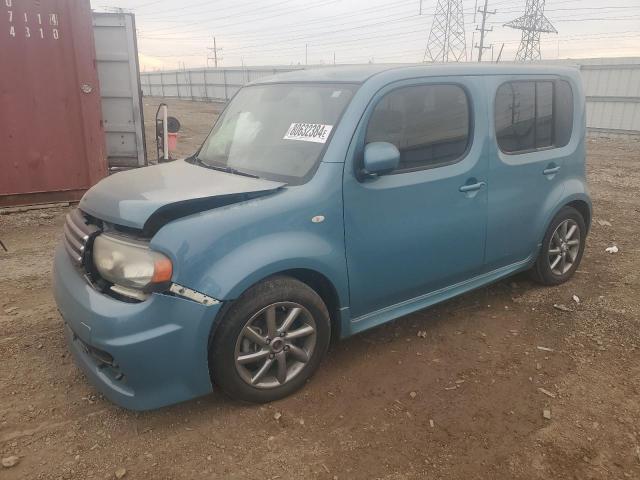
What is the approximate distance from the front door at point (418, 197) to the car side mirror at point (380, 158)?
0.10 metres

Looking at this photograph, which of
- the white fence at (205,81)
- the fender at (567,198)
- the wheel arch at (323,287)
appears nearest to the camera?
the wheel arch at (323,287)

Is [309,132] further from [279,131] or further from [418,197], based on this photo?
[418,197]

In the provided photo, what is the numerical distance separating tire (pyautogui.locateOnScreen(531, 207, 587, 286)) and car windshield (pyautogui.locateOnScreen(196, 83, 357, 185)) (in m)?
2.30

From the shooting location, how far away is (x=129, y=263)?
8.21 ft

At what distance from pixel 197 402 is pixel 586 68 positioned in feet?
62.3

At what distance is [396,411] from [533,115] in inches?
100

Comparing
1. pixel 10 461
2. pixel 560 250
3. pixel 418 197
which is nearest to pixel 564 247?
pixel 560 250

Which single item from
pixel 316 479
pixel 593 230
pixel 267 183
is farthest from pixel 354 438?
pixel 593 230

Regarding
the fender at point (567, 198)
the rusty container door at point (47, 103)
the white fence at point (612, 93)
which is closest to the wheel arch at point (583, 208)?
the fender at point (567, 198)

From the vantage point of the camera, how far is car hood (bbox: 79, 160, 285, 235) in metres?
2.52

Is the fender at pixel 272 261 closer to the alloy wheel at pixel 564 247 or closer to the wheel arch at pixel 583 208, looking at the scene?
the alloy wheel at pixel 564 247

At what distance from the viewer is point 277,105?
3.46m

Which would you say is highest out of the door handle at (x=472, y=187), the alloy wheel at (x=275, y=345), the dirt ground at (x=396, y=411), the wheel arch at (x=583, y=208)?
the door handle at (x=472, y=187)

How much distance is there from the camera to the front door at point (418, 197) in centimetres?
304
